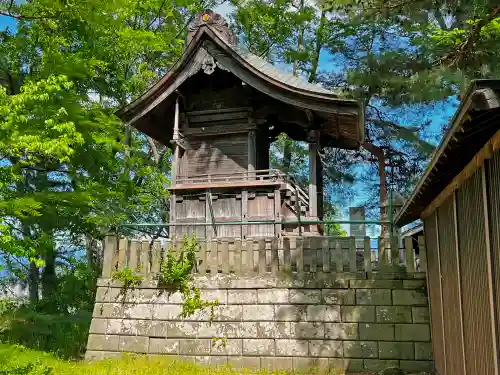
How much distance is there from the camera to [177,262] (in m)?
9.56

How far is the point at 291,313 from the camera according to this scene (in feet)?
29.4

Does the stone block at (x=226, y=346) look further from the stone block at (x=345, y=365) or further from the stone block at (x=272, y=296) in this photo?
the stone block at (x=345, y=365)

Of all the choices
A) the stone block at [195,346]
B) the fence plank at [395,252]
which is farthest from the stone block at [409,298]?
the stone block at [195,346]

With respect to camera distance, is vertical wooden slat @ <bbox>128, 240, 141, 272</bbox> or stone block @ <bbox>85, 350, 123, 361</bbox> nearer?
stone block @ <bbox>85, 350, 123, 361</bbox>

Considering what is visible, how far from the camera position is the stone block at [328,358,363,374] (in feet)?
27.9

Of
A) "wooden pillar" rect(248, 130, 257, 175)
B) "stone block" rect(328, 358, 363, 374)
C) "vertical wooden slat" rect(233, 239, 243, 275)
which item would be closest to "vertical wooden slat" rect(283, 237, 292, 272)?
"vertical wooden slat" rect(233, 239, 243, 275)

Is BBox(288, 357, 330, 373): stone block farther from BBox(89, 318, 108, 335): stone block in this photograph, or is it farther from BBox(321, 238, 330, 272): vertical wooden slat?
BBox(89, 318, 108, 335): stone block

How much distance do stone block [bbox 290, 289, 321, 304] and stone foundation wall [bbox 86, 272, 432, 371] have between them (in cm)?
2

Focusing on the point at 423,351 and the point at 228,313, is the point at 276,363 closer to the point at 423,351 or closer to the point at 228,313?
the point at 228,313

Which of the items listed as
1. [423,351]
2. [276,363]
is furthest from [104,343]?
[423,351]

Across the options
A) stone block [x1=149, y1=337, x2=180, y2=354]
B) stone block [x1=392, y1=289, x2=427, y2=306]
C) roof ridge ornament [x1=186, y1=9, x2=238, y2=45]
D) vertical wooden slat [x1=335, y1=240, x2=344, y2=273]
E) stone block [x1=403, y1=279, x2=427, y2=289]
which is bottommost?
stone block [x1=149, y1=337, x2=180, y2=354]

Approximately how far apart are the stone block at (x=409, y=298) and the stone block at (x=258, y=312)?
7.44ft

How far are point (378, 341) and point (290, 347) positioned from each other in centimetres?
164

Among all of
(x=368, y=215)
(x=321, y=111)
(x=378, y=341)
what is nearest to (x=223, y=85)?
(x=321, y=111)
